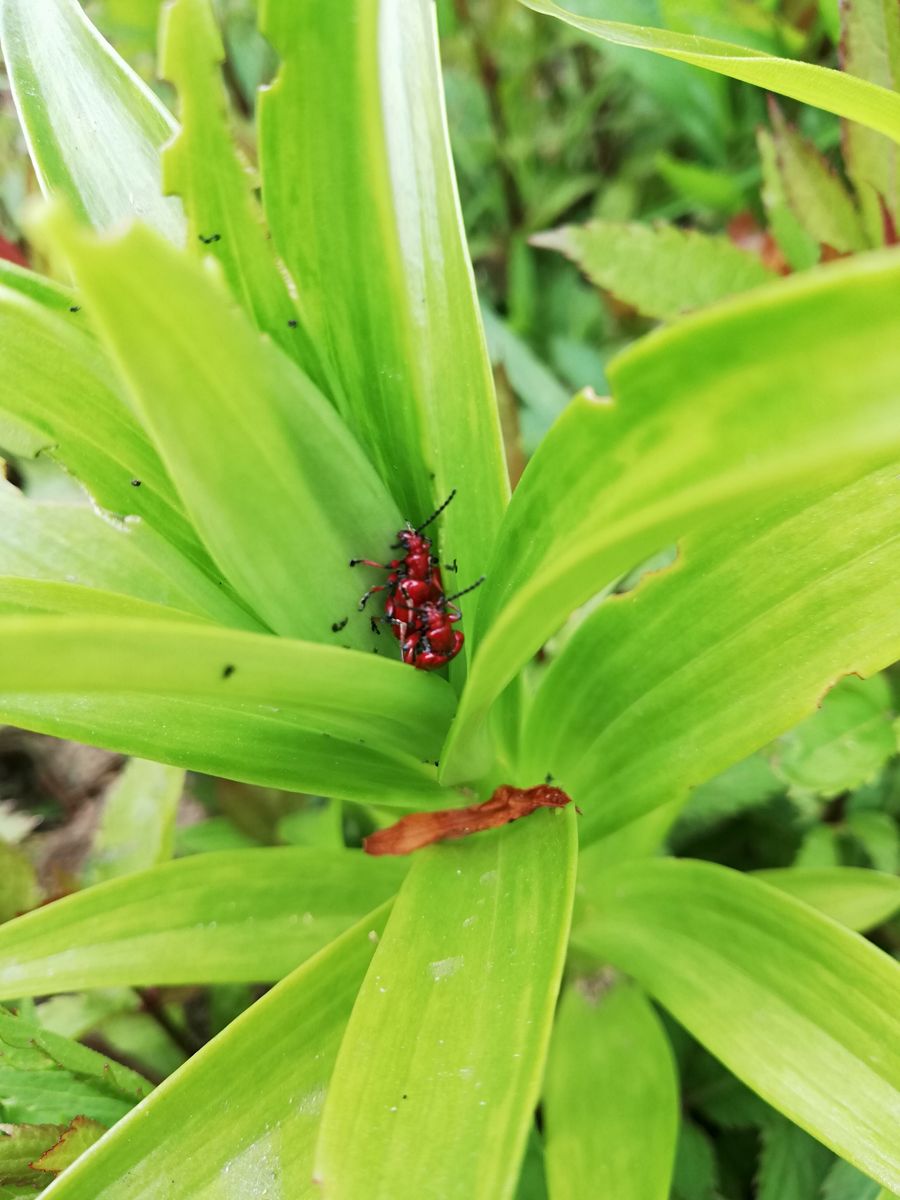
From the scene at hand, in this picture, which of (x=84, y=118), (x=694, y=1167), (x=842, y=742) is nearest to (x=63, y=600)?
(x=84, y=118)

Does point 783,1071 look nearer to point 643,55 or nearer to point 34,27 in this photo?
point 34,27

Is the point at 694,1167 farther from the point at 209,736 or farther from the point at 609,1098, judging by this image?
the point at 209,736

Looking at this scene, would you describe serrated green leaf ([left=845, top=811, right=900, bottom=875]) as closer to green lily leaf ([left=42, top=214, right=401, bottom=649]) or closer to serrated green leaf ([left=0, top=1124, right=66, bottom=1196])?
green lily leaf ([left=42, top=214, right=401, bottom=649])

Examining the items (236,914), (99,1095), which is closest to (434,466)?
(236,914)

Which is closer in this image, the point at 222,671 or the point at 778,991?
the point at 222,671

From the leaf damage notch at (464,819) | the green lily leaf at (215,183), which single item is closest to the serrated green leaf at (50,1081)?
the leaf damage notch at (464,819)

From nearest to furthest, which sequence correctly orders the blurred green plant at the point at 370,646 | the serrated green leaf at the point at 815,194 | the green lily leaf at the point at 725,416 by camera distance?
the green lily leaf at the point at 725,416
the blurred green plant at the point at 370,646
the serrated green leaf at the point at 815,194

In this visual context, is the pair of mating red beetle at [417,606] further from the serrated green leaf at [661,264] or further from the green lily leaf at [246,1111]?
the serrated green leaf at [661,264]
